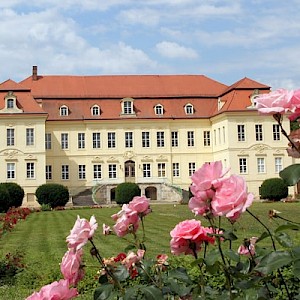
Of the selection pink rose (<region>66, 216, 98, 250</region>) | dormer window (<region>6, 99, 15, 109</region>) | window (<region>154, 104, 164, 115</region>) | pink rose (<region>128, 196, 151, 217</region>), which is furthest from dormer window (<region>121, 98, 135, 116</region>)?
pink rose (<region>66, 216, 98, 250</region>)

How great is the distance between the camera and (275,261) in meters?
1.92

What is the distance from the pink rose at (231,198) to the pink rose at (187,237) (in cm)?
26

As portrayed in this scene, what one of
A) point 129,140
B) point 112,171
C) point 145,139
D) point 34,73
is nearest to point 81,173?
point 112,171

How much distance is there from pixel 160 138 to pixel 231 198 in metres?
40.6

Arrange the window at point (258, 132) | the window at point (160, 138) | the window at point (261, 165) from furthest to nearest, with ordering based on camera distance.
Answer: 1. the window at point (160, 138)
2. the window at point (258, 132)
3. the window at point (261, 165)

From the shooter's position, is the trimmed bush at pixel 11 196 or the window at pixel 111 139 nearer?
the trimmed bush at pixel 11 196

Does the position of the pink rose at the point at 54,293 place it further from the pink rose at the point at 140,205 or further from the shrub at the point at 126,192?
the shrub at the point at 126,192

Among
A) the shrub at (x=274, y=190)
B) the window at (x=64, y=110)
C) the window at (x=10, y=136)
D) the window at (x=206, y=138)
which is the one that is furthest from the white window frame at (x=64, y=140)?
the shrub at (x=274, y=190)

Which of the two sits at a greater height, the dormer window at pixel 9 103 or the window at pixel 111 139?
the dormer window at pixel 9 103

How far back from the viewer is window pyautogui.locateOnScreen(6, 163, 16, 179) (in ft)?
128

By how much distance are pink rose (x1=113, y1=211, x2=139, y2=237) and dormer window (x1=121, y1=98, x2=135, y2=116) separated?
39.6 metres

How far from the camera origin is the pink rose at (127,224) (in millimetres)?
2434

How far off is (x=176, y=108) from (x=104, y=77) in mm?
6343

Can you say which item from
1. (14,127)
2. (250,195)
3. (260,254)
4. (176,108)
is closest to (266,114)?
(250,195)
